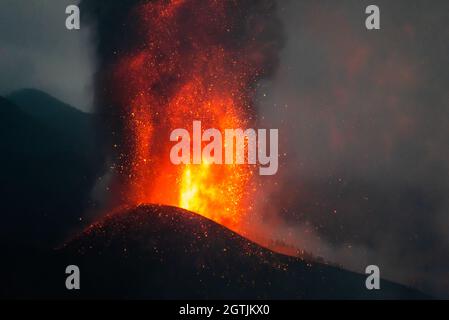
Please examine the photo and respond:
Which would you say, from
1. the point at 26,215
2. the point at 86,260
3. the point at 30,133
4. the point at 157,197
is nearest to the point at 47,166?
the point at 30,133

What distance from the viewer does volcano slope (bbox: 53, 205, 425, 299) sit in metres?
29.4

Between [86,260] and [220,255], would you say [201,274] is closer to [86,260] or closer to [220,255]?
[220,255]

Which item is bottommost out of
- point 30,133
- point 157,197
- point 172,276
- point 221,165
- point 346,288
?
point 346,288

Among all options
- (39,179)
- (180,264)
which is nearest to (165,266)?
(180,264)

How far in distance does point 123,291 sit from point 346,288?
1704 cm

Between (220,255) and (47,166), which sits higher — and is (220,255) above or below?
below

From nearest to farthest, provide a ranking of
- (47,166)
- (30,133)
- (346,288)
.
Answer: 1. (346,288)
2. (47,166)
3. (30,133)

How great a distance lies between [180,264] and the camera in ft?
101

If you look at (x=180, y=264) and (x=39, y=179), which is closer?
(x=180, y=264)

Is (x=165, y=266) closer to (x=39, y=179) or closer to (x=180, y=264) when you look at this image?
(x=180, y=264)

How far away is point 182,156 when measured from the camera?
144 feet

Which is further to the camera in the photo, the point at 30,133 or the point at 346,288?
the point at 30,133

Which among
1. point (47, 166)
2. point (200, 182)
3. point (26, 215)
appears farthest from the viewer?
point (47, 166)

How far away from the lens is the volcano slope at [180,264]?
29.4 metres
